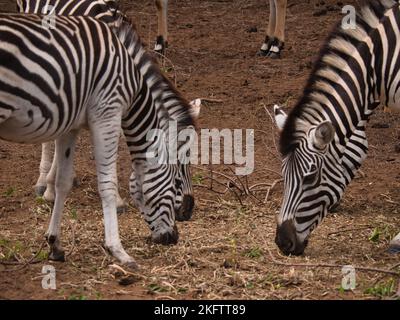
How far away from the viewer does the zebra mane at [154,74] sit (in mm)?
7367

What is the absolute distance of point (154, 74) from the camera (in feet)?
24.6

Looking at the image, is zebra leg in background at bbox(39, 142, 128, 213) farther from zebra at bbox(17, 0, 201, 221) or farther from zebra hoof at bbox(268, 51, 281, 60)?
zebra hoof at bbox(268, 51, 281, 60)

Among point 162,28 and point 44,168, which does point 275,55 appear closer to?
point 162,28

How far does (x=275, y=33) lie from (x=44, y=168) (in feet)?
16.8

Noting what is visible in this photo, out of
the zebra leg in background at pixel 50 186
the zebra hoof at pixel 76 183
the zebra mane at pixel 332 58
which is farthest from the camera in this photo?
the zebra hoof at pixel 76 183

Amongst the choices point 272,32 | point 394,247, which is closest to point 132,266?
point 394,247

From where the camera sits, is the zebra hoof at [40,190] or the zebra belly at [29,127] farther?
the zebra hoof at [40,190]

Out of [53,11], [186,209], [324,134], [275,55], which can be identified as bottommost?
[186,209]

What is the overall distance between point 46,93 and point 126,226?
87.3 inches

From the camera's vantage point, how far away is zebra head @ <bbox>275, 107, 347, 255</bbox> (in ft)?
24.0

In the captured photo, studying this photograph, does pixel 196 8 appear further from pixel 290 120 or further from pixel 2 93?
pixel 2 93

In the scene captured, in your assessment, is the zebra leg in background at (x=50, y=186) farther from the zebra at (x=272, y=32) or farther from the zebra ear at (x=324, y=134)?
the zebra at (x=272, y=32)

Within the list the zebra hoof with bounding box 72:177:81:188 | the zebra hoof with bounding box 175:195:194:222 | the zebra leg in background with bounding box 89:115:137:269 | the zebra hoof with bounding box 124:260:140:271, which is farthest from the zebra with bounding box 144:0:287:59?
the zebra hoof with bounding box 124:260:140:271

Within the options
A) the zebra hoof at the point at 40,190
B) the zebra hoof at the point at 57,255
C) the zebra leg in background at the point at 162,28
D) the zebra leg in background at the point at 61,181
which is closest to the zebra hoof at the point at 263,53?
the zebra leg in background at the point at 162,28
